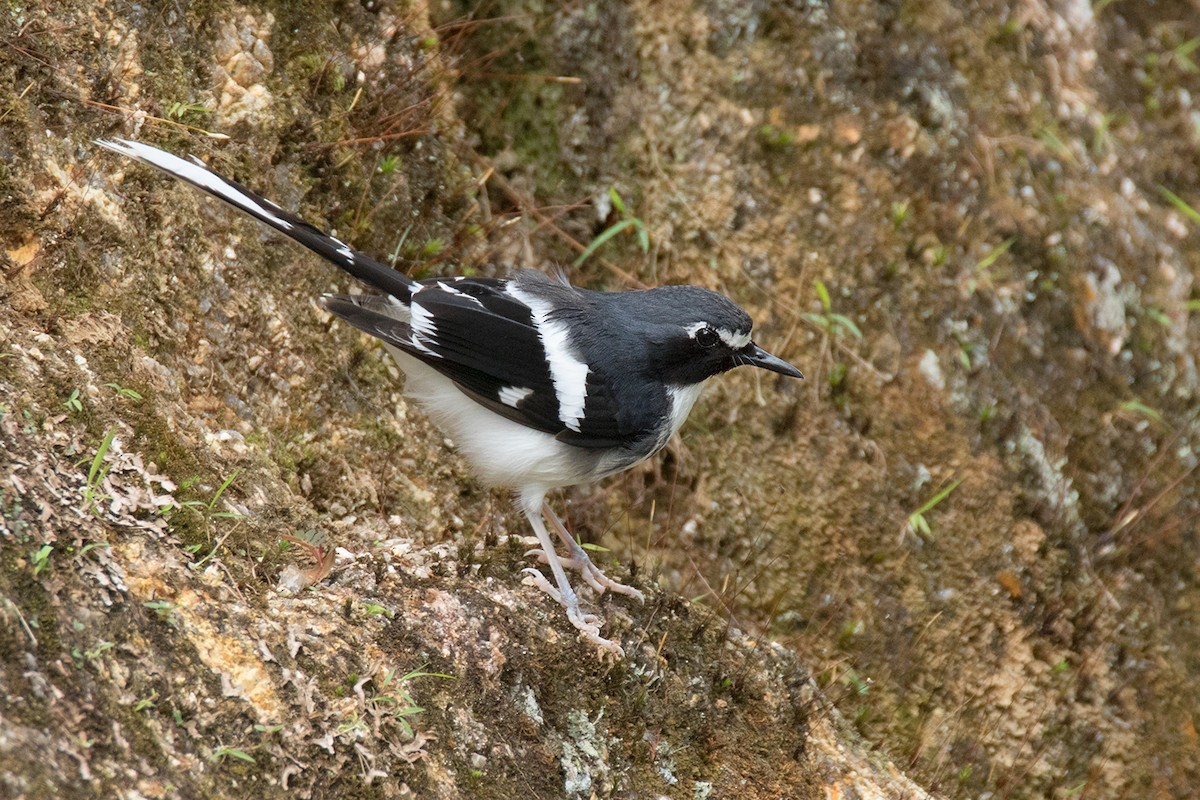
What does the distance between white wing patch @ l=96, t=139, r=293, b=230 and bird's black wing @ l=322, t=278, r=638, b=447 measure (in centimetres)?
46

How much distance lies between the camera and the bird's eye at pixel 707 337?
15.7 feet

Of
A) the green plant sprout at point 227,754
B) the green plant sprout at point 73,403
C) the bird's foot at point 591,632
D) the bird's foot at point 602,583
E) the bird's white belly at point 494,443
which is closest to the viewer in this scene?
the green plant sprout at point 227,754

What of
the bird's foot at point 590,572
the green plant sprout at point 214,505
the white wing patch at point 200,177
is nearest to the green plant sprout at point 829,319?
the bird's foot at point 590,572

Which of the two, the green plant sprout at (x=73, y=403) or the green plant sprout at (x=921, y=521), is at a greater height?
the green plant sprout at (x=73, y=403)

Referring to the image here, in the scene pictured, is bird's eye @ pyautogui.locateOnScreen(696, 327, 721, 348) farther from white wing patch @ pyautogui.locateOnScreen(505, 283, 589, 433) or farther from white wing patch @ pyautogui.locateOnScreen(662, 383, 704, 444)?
white wing patch @ pyautogui.locateOnScreen(505, 283, 589, 433)

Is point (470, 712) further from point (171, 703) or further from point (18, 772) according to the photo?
point (18, 772)

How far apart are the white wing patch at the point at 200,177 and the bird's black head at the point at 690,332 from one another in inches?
64.8

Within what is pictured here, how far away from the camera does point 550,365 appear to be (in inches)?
187

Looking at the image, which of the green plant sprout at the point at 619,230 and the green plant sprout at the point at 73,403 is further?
the green plant sprout at the point at 619,230

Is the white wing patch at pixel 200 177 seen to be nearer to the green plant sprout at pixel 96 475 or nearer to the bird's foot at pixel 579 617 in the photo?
the green plant sprout at pixel 96 475

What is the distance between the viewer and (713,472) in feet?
20.1

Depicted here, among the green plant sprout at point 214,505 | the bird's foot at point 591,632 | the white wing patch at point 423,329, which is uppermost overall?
the white wing patch at point 423,329

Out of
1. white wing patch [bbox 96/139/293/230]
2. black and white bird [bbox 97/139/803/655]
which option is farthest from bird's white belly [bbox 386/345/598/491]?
white wing patch [bbox 96/139/293/230]

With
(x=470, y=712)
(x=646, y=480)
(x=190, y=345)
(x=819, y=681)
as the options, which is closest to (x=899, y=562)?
(x=819, y=681)
